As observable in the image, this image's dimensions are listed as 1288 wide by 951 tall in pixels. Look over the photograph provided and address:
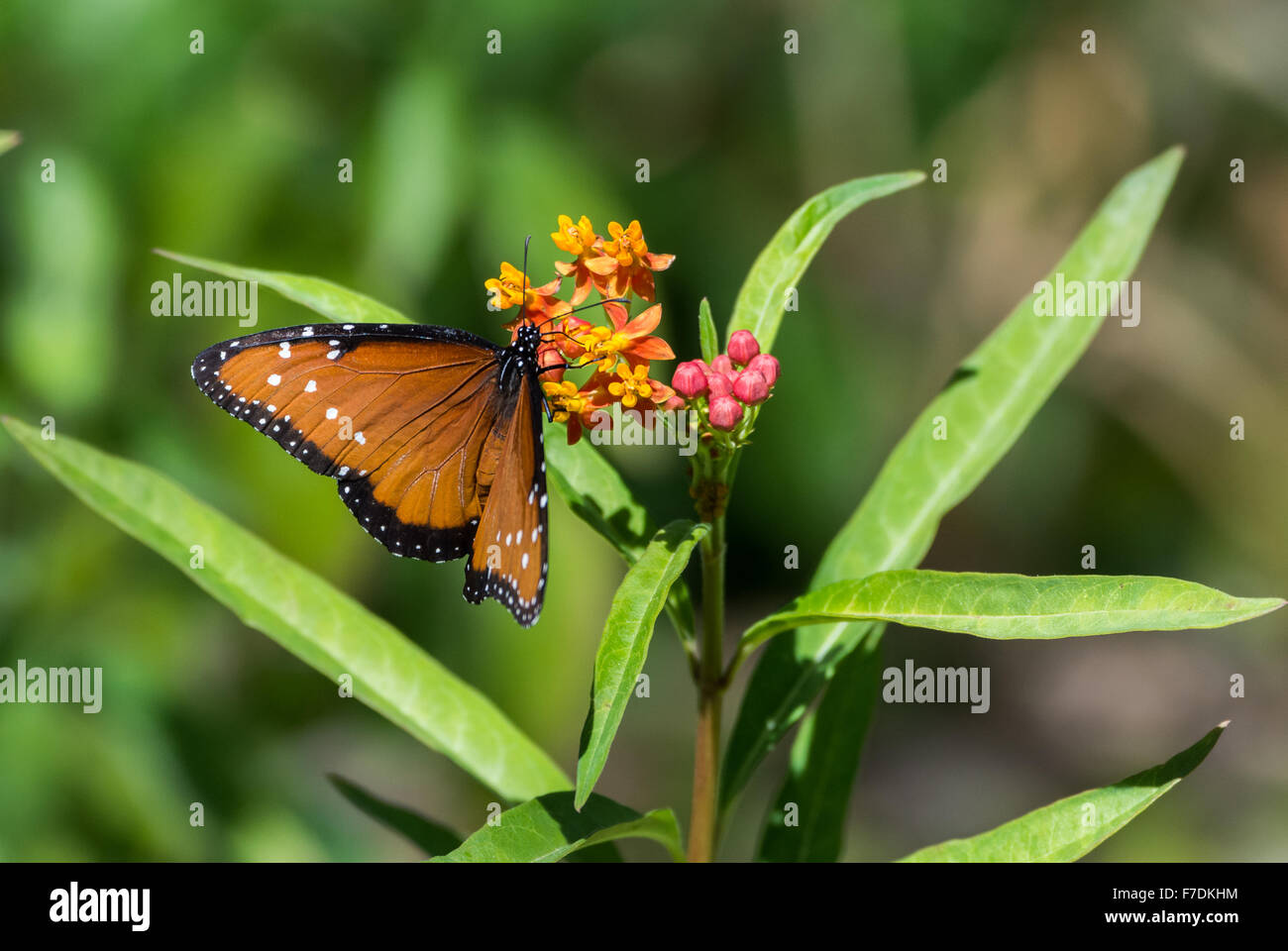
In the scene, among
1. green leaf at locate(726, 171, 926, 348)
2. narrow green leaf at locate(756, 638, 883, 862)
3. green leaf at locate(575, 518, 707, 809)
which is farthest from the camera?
narrow green leaf at locate(756, 638, 883, 862)

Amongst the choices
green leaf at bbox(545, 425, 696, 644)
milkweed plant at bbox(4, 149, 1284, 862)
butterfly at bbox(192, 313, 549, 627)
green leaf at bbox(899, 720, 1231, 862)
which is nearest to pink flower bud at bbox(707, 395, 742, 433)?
milkweed plant at bbox(4, 149, 1284, 862)

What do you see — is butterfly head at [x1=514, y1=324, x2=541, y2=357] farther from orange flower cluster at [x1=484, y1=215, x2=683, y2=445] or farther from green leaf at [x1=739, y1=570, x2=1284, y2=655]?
green leaf at [x1=739, y1=570, x2=1284, y2=655]

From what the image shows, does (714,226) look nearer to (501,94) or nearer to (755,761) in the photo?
(501,94)

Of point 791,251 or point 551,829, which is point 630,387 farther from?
point 551,829

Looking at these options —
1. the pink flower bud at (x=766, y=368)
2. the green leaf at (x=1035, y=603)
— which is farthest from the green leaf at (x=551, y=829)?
the pink flower bud at (x=766, y=368)

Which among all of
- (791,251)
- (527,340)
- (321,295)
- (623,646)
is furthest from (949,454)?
(321,295)
